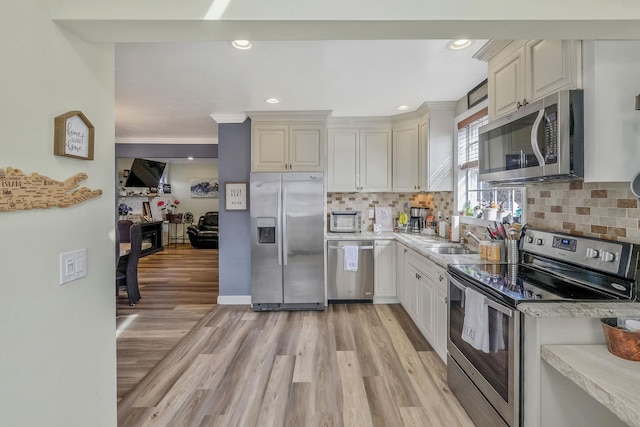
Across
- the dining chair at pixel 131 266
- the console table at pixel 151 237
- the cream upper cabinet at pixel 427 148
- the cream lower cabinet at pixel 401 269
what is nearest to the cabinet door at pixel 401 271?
the cream lower cabinet at pixel 401 269

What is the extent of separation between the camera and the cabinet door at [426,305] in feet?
8.75

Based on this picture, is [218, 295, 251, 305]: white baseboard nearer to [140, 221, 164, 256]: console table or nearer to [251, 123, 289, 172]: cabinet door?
[251, 123, 289, 172]: cabinet door

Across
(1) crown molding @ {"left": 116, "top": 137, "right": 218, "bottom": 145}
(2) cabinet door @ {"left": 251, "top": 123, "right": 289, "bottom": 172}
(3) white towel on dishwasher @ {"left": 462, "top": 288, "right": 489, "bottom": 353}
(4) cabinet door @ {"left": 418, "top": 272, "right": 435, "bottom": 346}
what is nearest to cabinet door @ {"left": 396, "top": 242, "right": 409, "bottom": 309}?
(4) cabinet door @ {"left": 418, "top": 272, "right": 435, "bottom": 346}

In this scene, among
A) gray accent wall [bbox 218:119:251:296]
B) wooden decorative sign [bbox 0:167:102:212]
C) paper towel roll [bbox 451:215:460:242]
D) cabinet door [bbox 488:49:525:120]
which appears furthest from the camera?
gray accent wall [bbox 218:119:251:296]

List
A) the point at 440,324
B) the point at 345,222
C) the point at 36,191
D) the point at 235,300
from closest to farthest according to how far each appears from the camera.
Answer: the point at 36,191 → the point at 440,324 → the point at 235,300 → the point at 345,222

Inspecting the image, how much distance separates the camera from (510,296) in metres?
1.44

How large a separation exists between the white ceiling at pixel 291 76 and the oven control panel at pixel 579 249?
1405 mm

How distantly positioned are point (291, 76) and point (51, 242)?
2181 millimetres

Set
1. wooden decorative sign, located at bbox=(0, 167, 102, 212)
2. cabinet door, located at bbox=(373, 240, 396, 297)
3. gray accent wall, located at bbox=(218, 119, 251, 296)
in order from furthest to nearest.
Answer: gray accent wall, located at bbox=(218, 119, 251, 296), cabinet door, located at bbox=(373, 240, 396, 297), wooden decorative sign, located at bbox=(0, 167, 102, 212)

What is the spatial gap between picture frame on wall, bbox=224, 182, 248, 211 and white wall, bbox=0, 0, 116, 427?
2.58m

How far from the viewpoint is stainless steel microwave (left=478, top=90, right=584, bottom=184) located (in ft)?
4.78

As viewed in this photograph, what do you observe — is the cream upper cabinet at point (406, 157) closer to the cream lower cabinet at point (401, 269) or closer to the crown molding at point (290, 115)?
the cream lower cabinet at point (401, 269)

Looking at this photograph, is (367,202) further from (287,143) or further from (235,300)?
(235,300)

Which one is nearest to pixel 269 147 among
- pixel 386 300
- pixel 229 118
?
pixel 229 118
